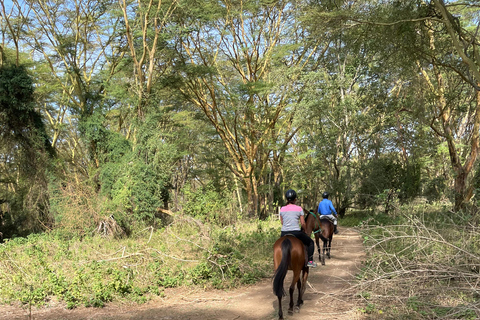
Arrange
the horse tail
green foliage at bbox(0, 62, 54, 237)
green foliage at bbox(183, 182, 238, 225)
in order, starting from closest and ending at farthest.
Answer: the horse tail, green foliage at bbox(183, 182, 238, 225), green foliage at bbox(0, 62, 54, 237)

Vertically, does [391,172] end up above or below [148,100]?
below

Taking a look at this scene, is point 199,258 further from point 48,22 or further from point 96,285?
point 48,22

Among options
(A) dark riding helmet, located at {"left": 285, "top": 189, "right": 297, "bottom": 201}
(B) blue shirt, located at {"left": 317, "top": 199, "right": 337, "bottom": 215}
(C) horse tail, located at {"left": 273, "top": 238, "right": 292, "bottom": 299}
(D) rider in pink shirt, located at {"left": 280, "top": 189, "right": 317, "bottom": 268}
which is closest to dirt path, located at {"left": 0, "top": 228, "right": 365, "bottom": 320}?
(C) horse tail, located at {"left": 273, "top": 238, "right": 292, "bottom": 299}

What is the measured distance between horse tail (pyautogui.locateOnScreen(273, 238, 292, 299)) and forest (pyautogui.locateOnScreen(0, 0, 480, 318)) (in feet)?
30.9

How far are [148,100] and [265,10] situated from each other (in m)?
8.34

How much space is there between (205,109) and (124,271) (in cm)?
1283

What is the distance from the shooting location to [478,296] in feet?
16.7

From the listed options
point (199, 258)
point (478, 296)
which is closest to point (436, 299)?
point (478, 296)

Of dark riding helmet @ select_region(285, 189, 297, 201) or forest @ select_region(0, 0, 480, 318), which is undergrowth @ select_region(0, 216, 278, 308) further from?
forest @ select_region(0, 0, 480, 318)

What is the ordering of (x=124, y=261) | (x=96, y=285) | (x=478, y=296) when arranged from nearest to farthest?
(x=478, y=296)
(x=96, y=285)
(x=124, y=261)

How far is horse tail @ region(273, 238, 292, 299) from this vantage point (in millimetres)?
5191

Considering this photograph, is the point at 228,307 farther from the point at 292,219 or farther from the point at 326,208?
the point at 326,208

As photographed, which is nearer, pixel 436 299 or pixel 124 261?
pixel 436 299

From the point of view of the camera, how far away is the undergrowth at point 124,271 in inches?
279
